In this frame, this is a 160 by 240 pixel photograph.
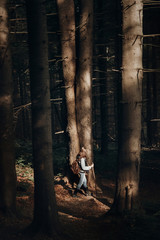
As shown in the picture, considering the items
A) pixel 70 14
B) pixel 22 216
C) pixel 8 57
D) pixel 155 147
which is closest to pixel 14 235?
pixel 22 216

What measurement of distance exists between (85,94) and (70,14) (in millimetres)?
3290

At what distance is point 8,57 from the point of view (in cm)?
732

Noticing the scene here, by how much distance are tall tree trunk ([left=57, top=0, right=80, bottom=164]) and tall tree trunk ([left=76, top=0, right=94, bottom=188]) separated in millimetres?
226

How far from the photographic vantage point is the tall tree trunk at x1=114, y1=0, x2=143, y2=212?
7.75 m

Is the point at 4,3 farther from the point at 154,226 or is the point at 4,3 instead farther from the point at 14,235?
the point at 154,226

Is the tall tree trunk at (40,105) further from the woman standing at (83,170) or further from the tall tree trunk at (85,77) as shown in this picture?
the tall tree trunk at (85,77)

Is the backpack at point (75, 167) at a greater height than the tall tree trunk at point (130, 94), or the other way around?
the tall tree trunk at point (130, 94)

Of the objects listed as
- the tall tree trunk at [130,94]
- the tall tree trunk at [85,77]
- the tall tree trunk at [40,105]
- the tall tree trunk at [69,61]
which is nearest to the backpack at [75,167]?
the tall tree trunk at [69,61]

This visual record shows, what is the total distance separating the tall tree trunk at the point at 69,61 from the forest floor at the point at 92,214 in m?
1.78

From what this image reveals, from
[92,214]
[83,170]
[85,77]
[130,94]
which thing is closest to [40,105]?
[130,94]

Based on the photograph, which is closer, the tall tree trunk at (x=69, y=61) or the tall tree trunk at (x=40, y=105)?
the tall tree trunk at (x=40, y=105)

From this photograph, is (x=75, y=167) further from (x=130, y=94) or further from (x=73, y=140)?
(x=130, y=94)

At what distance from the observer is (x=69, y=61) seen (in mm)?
11375

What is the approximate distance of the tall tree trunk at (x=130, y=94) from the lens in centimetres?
775
